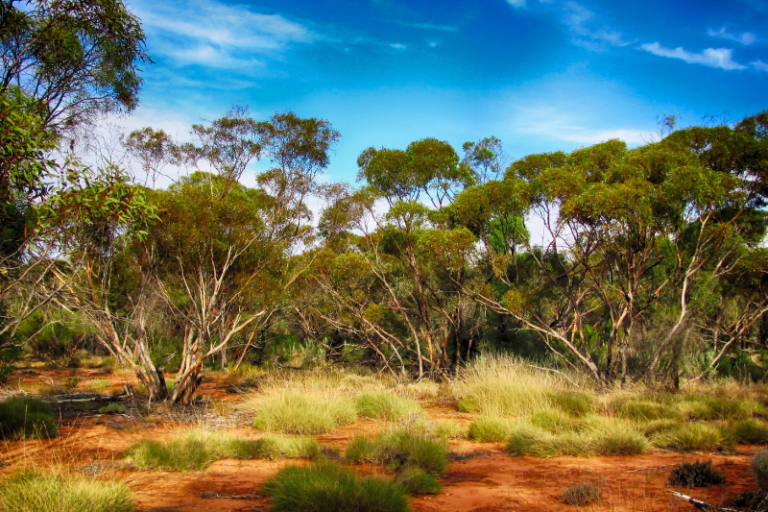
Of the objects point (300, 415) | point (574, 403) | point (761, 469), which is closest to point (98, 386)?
point (300, 415)

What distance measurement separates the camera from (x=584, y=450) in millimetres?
6691

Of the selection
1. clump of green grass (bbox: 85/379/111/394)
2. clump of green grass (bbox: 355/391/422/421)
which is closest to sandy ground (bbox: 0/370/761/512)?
clump of green grass (bbox: 355/391/422/421)

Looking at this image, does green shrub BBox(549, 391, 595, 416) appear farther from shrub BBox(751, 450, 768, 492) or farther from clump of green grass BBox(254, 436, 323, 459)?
clump of green grass BBox(254, 436, 323, 459)

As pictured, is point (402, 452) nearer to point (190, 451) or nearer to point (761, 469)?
point (190, 451)

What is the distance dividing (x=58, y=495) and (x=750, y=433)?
8960mm

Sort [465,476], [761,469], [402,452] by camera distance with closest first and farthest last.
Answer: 1. [761,469]
2. [465,476]
3. [402,452]

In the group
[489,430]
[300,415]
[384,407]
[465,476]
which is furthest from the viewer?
[384,407]

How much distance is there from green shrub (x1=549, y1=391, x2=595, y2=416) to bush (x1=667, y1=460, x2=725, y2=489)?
3.57m

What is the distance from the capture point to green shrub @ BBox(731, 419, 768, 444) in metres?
7.35

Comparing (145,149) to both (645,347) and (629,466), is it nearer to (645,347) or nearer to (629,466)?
(629,466)

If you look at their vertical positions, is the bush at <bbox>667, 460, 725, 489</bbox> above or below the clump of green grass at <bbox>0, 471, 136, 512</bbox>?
below

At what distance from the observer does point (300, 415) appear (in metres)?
8.27

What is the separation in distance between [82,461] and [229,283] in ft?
20.8

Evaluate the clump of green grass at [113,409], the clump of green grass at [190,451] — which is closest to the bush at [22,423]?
the clump of green grass at [113,409]
